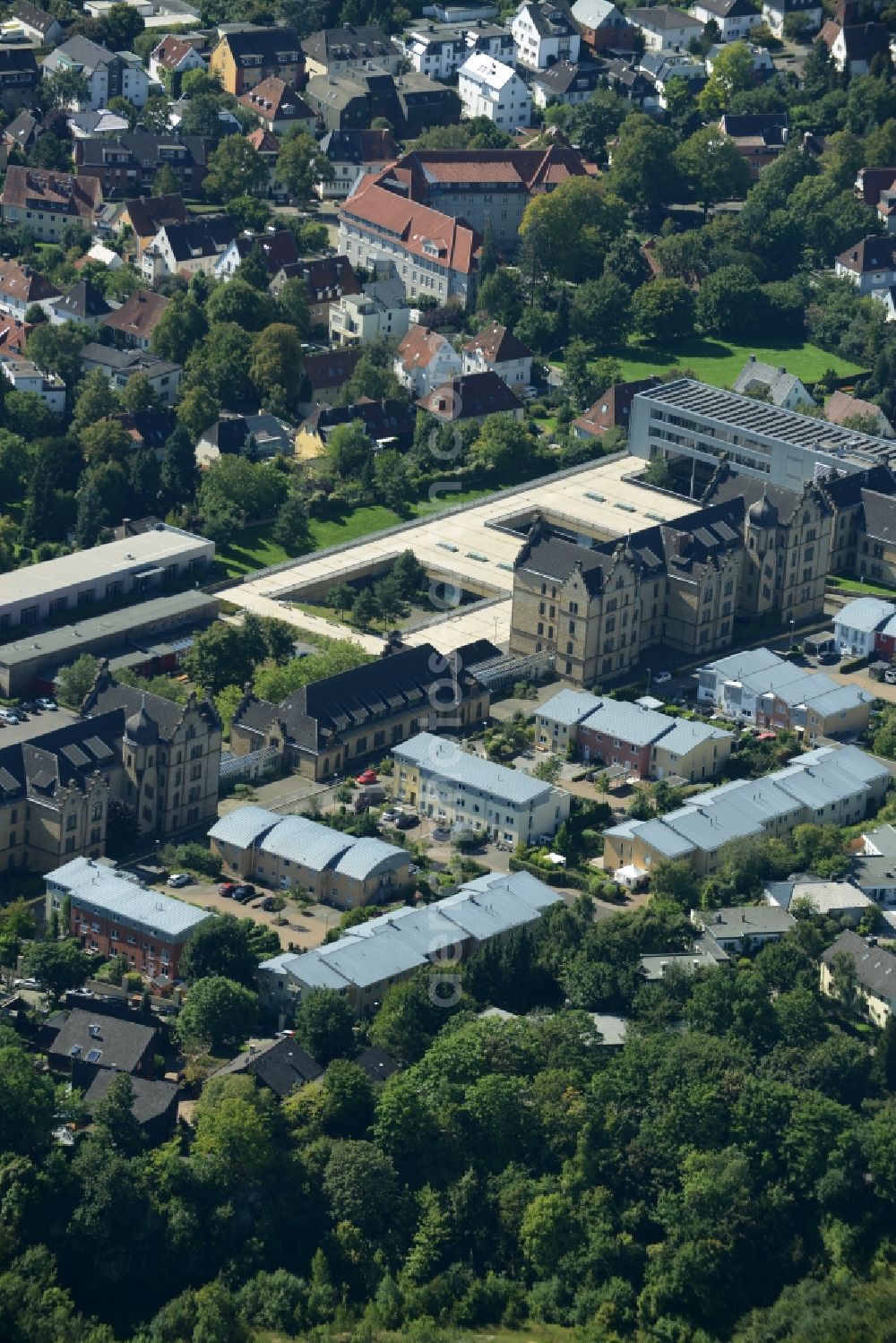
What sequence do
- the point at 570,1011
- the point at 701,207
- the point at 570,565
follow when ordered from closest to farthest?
the point at 570,1011 < the point at 570,565 < the point at 701,207

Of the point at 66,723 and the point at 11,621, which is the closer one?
the point at 66,723

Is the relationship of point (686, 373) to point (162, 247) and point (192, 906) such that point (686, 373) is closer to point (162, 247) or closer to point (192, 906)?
point (162, 247)

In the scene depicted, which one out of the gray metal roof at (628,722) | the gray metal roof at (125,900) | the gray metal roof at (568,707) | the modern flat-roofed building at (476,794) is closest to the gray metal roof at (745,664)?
the gray metal roof at (628,722)

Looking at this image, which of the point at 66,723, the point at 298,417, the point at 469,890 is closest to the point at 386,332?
the point at 298,417

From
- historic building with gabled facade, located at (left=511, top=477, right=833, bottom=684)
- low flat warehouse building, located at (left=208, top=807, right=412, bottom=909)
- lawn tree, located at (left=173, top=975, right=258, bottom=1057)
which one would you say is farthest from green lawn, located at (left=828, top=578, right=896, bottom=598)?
lawn tree, located at (left=173, top=975, right=258, bottom=1057)

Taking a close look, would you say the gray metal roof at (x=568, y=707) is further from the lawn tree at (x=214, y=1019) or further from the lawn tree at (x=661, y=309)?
the lawn tree at (x=661, y=309)

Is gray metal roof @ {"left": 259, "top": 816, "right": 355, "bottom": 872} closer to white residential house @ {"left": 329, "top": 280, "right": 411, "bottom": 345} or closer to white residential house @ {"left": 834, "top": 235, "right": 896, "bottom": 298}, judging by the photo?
white residential house @ {"left": 329, "top": 280, "right": 411, "bottom": 345}

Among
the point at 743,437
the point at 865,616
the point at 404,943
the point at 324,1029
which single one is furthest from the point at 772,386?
the point at 324,1029

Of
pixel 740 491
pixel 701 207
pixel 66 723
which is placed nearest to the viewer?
pixel 66 723
